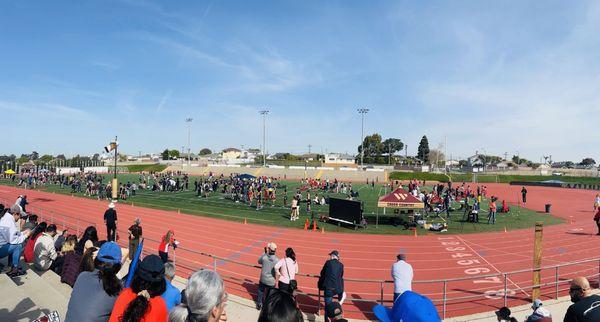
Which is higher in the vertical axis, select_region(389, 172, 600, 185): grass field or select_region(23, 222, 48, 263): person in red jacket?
select_region(389, 172, 600, 185): grass field

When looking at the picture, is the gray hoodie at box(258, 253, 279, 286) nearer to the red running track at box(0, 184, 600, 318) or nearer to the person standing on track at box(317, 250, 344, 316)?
the person standing on track at box(317, 250, 344, 316)

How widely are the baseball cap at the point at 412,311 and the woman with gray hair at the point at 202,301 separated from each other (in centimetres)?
115

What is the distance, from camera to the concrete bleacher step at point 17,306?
6.01 meters

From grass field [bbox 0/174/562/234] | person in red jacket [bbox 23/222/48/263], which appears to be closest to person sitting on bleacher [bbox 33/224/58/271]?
person in red jacket [bbox 23/222/48/263]

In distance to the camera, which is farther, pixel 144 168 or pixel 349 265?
pixel 144 168

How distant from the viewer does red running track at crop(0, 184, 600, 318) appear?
11250mm

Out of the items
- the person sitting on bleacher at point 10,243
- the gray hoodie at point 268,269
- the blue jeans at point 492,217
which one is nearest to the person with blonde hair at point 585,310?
the gray hoodie at point 268,269

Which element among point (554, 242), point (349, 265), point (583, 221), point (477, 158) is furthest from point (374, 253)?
point (477, 158)

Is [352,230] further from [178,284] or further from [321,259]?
[178,284]

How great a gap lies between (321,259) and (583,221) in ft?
76.6

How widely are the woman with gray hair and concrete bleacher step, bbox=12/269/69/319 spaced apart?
15.6 feet

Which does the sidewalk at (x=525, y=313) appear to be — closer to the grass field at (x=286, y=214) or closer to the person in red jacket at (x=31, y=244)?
the person in red jacket at (x=31, y=244)

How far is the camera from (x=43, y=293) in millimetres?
7262

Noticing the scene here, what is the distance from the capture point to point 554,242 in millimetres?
19859
